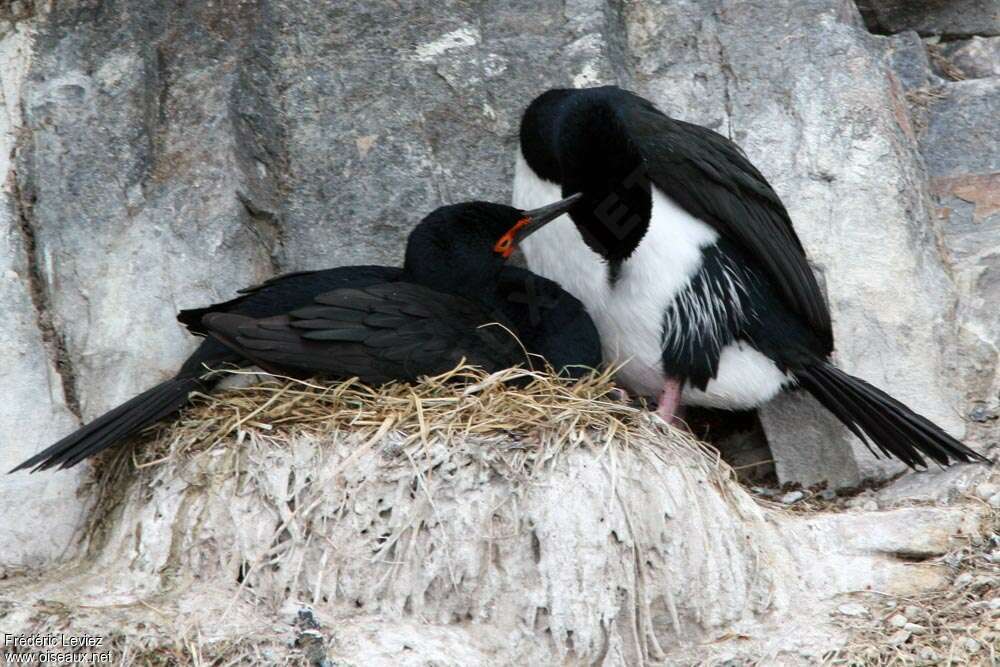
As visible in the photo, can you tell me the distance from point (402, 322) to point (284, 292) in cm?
41

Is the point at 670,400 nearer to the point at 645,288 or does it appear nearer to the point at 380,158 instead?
the point at 645,288

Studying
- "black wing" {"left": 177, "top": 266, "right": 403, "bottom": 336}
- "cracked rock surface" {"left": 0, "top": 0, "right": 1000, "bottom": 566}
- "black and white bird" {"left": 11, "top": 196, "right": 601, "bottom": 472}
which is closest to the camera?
"black and white bird" {"left": 11, "top": 196, "right": 601, "bottom": 472}

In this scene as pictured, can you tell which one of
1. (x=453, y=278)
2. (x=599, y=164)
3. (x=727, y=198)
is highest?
(x=599, y=164)

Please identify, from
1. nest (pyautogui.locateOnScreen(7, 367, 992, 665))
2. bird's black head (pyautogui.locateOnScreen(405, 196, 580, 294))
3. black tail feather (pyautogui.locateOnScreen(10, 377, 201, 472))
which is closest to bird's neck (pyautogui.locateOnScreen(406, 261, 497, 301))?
bird's black head (pyautogui.locateOnScreen(405, 196, 580, 294))

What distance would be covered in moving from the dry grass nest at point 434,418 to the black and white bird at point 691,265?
0.38m

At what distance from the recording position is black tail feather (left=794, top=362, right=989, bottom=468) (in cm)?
Result: 446

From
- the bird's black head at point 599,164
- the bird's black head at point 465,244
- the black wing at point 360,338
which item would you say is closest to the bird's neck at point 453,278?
the bird's black head at point 465,244

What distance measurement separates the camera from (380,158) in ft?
16.6

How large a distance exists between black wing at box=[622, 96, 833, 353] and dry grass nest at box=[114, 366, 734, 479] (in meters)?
0.58

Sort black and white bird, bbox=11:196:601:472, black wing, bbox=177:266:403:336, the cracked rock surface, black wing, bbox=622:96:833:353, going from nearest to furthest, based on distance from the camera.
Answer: black and white bird, bbox=11:196:601:472, black wing, bbox=177:266:403:336, black wing, bbox=622:96:833:353, the cracked rock surface

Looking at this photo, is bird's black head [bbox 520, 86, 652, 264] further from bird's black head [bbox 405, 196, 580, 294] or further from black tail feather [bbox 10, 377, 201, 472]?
black tail feather [bbox 10, 377, 201, 472]

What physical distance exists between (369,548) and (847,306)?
6.14ft

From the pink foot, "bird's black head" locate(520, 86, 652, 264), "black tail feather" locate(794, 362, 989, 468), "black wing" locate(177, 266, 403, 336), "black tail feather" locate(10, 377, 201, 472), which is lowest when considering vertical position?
"black tail feather" locate(794, 362, 989, 468)

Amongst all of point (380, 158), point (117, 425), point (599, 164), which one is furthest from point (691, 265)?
point (117, 425)
